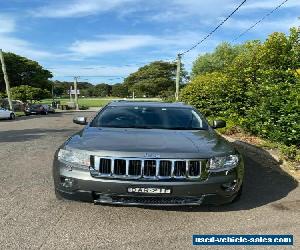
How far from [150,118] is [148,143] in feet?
4.81

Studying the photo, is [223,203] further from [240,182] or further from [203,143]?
[203,143]

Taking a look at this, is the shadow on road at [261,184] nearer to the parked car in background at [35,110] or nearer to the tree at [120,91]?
the parked car in background at [35,110]

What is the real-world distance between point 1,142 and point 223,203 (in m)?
9.24

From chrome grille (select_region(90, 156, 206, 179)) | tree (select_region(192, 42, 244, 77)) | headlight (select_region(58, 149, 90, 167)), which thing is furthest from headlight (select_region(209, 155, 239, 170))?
tree (select_region(192, 42, 244, 77))

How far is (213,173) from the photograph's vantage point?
15.6 ft

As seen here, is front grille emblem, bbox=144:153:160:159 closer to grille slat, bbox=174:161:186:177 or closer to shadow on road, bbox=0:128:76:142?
grille slat, bbox=174:161:186:177

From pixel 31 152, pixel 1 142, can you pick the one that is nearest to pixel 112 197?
pixel 31 152

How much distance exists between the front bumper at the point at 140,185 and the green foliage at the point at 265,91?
4097 mm

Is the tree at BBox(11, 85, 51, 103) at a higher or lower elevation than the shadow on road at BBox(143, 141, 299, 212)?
lower

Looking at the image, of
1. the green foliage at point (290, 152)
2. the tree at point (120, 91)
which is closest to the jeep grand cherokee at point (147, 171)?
the green foliage at point (290, 152)

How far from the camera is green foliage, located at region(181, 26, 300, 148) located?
898cm

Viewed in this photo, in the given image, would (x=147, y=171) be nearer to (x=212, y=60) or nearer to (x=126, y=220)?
(x=126, y=220)

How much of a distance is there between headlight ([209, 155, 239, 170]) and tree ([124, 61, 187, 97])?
91612 mm

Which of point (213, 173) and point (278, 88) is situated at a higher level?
point (278, 88)
